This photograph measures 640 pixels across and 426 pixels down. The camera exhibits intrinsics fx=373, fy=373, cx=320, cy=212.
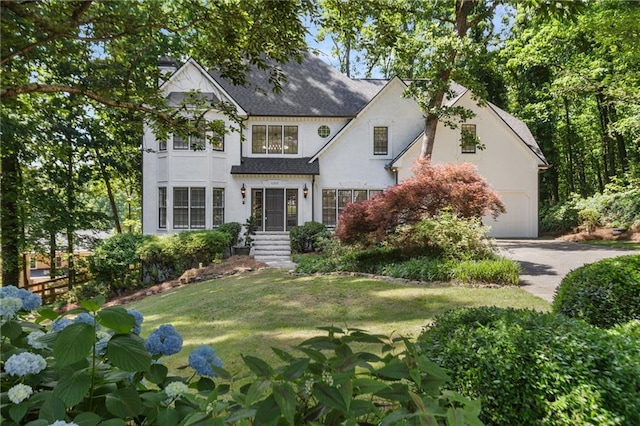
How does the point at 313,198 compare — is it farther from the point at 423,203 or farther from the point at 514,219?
the point at 514,219

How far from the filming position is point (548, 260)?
40.7 feet

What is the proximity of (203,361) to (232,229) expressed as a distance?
15.3m

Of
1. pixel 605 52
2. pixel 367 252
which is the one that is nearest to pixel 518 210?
pixel 605 52

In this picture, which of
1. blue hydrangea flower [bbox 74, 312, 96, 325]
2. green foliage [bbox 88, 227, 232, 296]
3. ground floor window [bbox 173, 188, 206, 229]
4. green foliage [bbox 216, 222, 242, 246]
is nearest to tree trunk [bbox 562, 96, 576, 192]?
green foliage [bbox 216, 222, 242, 246]

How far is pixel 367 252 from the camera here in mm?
11852

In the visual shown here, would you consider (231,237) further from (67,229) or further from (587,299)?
(587,299)

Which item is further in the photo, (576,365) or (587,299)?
(587,299)

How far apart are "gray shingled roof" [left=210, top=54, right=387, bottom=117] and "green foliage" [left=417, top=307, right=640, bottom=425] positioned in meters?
16.6

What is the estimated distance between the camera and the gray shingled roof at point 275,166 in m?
17.5

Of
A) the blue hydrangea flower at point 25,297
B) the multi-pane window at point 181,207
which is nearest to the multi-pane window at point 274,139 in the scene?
the multi-pane window at point 181,207

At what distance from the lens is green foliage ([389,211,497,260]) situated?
10531 mm

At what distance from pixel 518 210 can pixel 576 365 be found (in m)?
19.3

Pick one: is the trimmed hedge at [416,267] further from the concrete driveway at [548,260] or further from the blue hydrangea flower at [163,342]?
the blue hydrangea flower at [163,342]

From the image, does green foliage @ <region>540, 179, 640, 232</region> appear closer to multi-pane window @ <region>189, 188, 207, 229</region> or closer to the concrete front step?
the concrete front step
